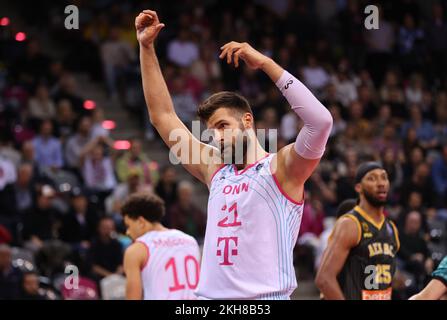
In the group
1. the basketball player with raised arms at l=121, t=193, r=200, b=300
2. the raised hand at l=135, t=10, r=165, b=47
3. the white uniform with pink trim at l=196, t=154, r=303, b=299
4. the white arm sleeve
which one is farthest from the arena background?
the white arm sleeve

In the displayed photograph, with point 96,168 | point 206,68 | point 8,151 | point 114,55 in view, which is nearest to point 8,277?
point 8,151

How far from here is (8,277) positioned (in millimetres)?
10633

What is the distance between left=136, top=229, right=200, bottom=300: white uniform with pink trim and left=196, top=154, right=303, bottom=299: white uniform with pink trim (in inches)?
81.0

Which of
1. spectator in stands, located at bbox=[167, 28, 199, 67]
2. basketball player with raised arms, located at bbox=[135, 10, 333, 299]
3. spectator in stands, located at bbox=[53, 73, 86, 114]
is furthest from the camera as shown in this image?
spectator in stands, located at bbox=[167, 28, 199, 67]

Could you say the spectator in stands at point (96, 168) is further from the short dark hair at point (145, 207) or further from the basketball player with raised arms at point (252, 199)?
the basketball player with raised arms at point (252, 199)

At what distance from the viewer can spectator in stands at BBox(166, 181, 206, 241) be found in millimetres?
13188

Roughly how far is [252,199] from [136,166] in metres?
9.21

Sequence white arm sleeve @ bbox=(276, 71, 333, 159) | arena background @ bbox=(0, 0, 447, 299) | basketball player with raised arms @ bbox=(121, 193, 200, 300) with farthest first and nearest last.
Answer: arena background @ bbox=(0, 0, 447, 299) < basketball player with raised arms @ bbox=(121, 193, 200, 300) < white arm sleeve @ bbox=(276, 71, 333, 159)

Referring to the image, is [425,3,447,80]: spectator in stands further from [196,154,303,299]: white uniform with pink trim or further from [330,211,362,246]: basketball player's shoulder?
[196,154,303,299]: white uniform with pink trim

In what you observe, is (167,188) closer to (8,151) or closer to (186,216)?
(186,216)

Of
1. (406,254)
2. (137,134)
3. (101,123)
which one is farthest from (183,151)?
(137,134)

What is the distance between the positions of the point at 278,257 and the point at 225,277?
1.01 feet

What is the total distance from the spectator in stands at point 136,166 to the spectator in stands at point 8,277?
3.30 meters
